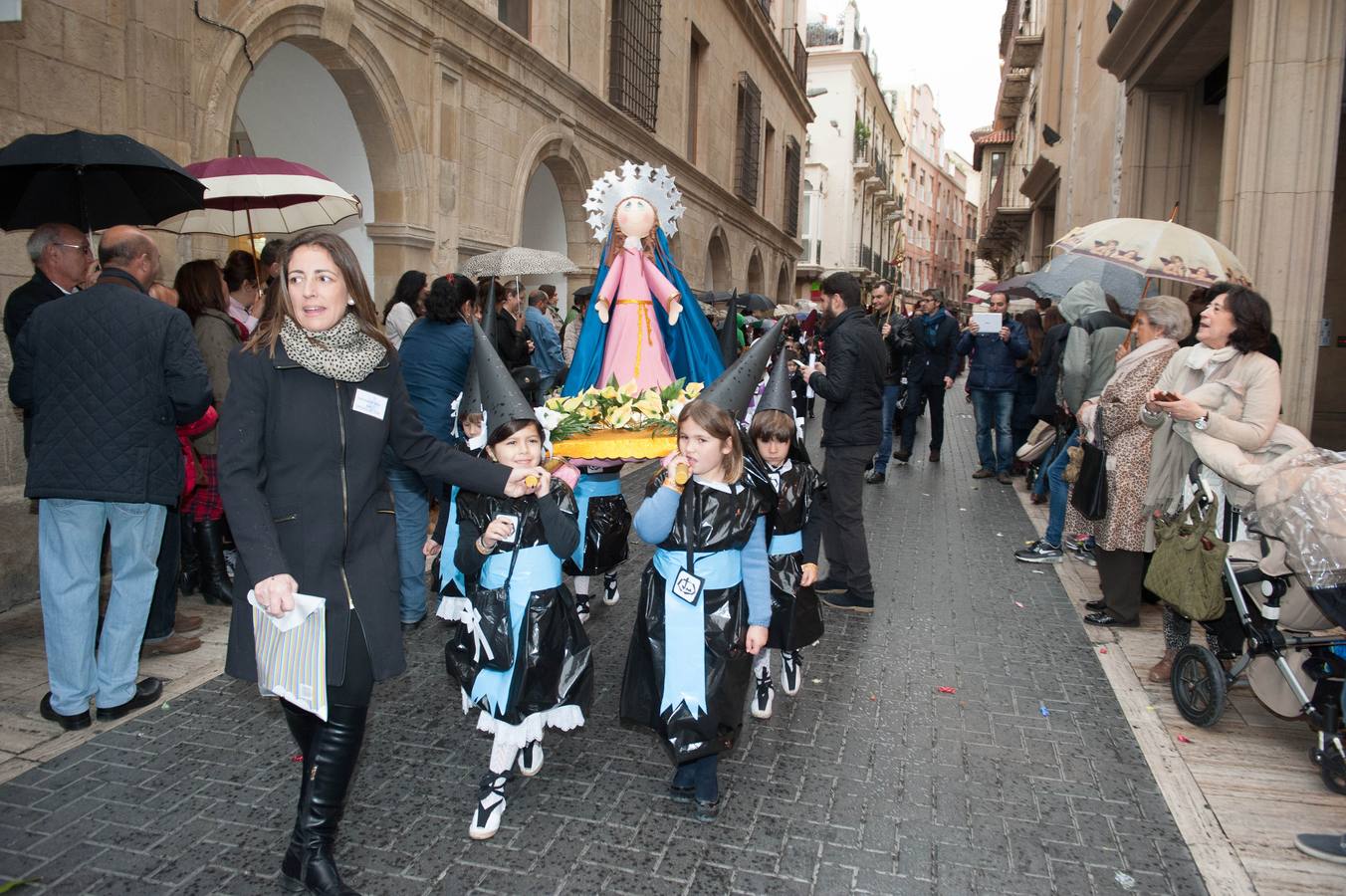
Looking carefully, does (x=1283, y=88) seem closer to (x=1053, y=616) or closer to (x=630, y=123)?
(x=1053, y=616)

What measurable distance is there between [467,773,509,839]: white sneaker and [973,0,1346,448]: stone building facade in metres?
6.62

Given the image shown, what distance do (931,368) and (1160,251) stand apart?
5464mm

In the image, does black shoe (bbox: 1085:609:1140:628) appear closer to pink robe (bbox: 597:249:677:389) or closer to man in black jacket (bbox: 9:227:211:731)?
pink robe (bbox: 597:249:677:389)

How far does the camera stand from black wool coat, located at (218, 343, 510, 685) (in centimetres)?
258

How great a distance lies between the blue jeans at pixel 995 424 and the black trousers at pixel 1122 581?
498cm

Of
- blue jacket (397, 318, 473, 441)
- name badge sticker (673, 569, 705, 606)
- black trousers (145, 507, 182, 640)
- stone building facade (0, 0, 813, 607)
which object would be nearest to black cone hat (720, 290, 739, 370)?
blue jacket (397, 318, 473, 441)

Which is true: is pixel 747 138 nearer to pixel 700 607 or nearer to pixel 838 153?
pixel 838 153

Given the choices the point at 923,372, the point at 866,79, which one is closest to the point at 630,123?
the point at 923,372

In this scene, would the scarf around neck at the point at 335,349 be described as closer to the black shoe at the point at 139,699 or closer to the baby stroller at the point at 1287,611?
the black shoe at the point at 139,699

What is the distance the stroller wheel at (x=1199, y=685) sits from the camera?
399 cm

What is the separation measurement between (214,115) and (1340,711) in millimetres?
7536

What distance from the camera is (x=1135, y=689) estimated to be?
15.0 feet

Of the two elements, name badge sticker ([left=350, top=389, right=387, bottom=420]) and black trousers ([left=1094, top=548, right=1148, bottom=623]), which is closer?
name badge sticker ([left=350, top=389, right=387, bottom=420])

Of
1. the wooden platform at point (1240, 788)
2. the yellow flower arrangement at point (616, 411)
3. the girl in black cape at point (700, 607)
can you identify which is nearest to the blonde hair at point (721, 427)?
the girl in black cape at point (700, 607)
